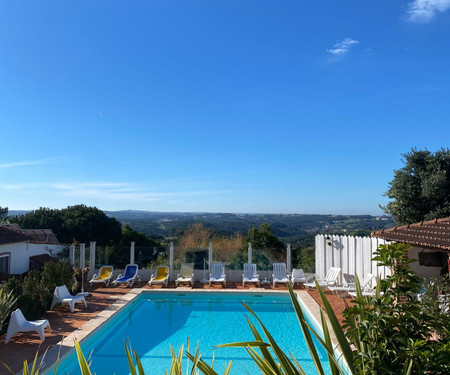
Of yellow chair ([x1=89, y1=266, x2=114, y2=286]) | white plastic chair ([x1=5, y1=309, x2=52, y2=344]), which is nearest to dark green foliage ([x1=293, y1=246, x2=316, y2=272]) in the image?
yellow chair ([x1=89, y1=266, x2=114, y2=286])

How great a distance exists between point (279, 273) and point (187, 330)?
18.9ft

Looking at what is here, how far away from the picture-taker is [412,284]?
2.28 m

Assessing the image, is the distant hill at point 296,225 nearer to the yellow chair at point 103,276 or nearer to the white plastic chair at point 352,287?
the white plastic chair at point 352,287

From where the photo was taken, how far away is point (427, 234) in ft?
20.7

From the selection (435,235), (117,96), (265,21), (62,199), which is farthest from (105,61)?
(62,199)

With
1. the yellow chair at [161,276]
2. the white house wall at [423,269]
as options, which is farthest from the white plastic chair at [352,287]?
the yellow chair at [161,276]

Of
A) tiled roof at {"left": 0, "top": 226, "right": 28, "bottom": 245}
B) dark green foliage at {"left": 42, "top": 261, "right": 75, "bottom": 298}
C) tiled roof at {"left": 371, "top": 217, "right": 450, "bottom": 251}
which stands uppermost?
tiled roof at {"left": 371, "top": 217, "right": 450, "bottom": 251}

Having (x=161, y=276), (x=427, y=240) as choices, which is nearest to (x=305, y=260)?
(x=161, y=276)

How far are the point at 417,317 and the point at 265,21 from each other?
10.8 metres

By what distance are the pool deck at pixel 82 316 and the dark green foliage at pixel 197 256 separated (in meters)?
1.04

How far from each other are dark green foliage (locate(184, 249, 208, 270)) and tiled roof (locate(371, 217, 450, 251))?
7953mm

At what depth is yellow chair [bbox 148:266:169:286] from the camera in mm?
13113

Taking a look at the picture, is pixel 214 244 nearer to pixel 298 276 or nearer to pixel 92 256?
pixel 298 276

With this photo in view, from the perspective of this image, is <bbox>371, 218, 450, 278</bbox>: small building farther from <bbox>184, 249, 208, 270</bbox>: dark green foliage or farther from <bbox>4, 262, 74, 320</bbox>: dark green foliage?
<bbox>4, 262, 74, 320</bbox>: dark green foliage
